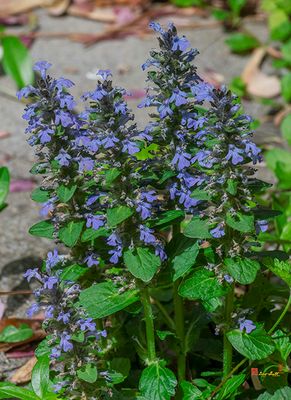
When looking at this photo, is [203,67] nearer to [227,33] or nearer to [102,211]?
[227,33]

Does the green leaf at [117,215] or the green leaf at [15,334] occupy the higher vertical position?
the green leaf at [117,215]

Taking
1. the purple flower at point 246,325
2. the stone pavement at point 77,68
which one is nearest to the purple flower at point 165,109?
the purple flower at point 246,325

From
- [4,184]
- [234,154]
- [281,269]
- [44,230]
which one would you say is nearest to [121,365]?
[44,230]

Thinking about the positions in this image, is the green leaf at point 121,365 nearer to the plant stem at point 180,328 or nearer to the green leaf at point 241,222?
the plant stem at point 180,328

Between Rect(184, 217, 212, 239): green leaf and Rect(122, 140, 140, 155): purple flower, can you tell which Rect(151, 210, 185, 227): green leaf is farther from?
Rect(122, 140, 140, 155): purple flower

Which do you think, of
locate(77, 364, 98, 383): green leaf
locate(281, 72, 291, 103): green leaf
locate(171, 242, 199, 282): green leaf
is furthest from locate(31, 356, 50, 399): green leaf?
locate(281, 72, 291, 103): green leaf
